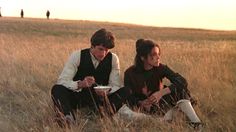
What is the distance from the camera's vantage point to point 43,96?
22.6ft

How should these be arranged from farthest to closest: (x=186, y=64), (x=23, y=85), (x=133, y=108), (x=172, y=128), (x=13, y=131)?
(x=186, y=64) < (x=23, y=85) < (x=133, y=108) < (x=13, y=131) < (x=172, y=128)

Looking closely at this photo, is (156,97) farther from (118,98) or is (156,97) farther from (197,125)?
(197,125)

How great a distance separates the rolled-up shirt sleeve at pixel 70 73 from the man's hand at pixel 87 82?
8 centimetres

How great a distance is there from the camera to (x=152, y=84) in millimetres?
6020

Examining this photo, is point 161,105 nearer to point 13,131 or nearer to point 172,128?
point 172,128

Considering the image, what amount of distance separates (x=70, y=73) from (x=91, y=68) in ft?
0.86

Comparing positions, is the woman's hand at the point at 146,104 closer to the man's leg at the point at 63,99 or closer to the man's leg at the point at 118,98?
the man's leg at the point at 118,98

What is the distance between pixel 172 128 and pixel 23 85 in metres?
3.19

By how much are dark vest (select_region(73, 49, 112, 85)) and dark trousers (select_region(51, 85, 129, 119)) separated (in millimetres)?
193

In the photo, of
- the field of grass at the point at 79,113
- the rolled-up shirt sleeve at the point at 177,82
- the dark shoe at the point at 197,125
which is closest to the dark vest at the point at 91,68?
the field of grass at the point at 79,113

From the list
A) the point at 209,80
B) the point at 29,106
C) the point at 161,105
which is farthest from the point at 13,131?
the point at 209,80

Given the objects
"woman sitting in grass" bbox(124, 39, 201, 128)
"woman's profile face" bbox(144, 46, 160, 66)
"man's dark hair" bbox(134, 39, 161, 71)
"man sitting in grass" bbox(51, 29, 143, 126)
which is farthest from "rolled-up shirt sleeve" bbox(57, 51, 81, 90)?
"woman's profile face" bbox(144, 46, 160, 66)

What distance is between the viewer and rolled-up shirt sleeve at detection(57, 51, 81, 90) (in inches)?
231

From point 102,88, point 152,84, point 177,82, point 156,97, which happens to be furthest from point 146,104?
point 102,88
